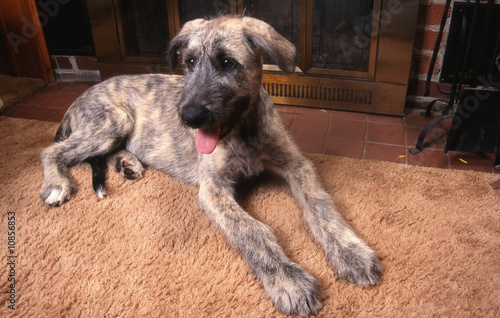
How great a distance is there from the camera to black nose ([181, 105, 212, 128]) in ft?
6.00

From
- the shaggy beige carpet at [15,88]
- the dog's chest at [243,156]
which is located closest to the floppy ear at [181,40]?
the dog's chest at [243,156]

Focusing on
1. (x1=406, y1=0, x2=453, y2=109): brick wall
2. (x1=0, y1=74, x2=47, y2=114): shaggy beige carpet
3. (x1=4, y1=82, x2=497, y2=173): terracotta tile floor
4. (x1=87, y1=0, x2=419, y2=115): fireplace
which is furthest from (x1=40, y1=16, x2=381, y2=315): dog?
(x1=406, y1=0, x2=453, y2=109): brick wall

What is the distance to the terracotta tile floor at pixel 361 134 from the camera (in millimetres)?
2770

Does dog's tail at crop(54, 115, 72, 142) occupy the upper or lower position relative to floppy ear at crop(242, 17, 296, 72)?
lower

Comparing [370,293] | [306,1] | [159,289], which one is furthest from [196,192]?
[306,1]

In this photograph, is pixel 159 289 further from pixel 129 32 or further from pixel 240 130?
pixel 129 32

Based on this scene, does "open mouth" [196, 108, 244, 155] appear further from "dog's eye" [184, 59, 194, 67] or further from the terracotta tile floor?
the terracotta tile floor

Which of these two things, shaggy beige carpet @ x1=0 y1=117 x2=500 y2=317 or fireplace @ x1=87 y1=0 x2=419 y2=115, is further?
fireplace @ x1=87 y1=0 x2=419 y2=115

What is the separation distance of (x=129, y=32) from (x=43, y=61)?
1041mm

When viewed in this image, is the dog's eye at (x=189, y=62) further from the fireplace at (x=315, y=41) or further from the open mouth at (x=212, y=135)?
the fireplace at (x=315, y=41)

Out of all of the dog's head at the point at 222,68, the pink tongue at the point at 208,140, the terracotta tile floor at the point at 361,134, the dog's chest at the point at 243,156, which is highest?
the dog's head at the point at 222,68

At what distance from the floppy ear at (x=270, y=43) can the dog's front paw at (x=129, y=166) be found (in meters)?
1.12

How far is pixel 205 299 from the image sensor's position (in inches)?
68.9

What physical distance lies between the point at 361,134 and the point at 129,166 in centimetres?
169
